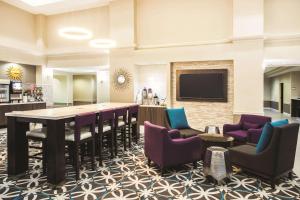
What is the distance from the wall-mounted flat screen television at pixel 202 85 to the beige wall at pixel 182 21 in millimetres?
1128

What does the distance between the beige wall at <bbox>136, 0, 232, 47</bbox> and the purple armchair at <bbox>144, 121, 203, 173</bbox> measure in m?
4.57

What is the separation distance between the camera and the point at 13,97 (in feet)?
27.0

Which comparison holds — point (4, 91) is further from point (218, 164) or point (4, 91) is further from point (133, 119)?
point (218, 164)

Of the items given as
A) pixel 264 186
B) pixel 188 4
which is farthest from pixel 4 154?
pixel 188 4

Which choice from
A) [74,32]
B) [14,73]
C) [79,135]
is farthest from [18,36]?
[79,135]

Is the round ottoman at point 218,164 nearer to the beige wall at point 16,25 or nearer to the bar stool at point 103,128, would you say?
the bar stool at point 103,128

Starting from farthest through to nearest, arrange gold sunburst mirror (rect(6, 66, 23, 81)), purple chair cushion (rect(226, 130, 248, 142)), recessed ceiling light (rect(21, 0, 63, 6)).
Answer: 1. gold sunburst mirror (rect(6, 66, 23, 81))
2. recessed ceiling light (rect(21, 0, 63, 6))
3. purple chair cushion (rect(226, 130, 248, 142))

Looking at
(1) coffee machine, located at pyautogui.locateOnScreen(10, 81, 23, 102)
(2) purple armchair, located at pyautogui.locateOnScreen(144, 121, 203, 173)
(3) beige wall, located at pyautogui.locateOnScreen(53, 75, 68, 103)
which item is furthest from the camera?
(3) beige wall, located at pyautogui.locateOnScreen(53, 75, 68, 103)

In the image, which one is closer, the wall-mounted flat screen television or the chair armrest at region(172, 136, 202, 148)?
the chair armrest at region(172, 136, 202, 148)

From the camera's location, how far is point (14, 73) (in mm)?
9055

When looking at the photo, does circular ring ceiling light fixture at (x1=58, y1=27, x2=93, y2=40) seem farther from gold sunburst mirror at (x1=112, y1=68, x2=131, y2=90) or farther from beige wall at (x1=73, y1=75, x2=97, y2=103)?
beige wall at (x1=73, y1=75, x2=97, y2=103)

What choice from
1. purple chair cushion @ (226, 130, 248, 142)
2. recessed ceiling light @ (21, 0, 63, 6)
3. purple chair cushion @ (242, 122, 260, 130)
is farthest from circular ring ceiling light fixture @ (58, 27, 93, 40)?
purple chair cushion @ (242, 122, 260, 130)

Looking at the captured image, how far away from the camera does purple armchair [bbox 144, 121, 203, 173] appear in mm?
3631

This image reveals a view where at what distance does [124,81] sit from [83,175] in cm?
508
